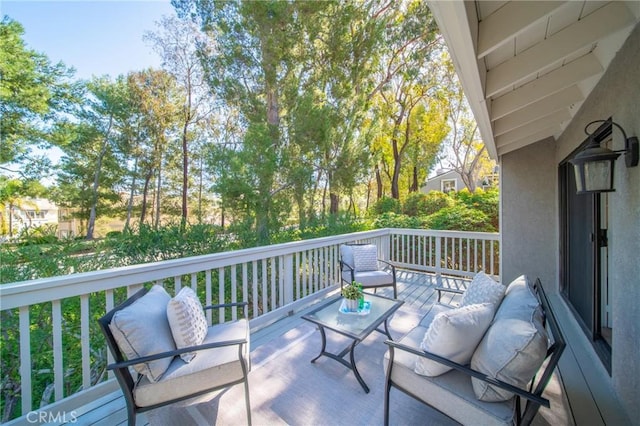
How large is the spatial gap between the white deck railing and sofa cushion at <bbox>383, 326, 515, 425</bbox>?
1866mm

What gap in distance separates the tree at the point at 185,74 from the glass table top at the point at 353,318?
787cm

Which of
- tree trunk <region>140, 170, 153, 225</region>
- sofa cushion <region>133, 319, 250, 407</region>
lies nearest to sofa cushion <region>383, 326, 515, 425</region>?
sofa cushion <region>133, 319, 250, 407</region>

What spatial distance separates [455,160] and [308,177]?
11900 mm

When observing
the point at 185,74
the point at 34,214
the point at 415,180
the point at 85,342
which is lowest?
the point at 85,342

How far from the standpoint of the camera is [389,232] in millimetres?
5746

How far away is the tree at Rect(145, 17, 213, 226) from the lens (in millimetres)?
9555

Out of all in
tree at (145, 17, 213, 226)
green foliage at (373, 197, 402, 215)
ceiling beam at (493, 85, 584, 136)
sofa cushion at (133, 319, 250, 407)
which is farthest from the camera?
green foliage at (373, 197, 402, 215)

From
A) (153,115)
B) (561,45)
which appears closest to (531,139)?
(561,45)

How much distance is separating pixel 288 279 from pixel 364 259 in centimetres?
128

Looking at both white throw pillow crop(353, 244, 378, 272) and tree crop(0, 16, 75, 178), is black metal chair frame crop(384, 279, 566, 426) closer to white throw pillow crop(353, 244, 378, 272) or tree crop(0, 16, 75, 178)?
white throw pillow crop(353, 244, 378, 272)

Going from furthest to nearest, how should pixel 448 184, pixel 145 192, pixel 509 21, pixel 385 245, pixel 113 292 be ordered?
pixel 448 184, pixel 145 192, pixel 385 245, pixel 113 292, pixel 509 21

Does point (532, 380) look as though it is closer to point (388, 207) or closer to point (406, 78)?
point (388, 207)

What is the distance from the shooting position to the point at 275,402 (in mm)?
1965

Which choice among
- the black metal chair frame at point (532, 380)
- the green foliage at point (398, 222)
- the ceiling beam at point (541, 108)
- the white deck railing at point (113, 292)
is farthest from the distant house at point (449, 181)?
the black metal chair frame at point (532, 380)
